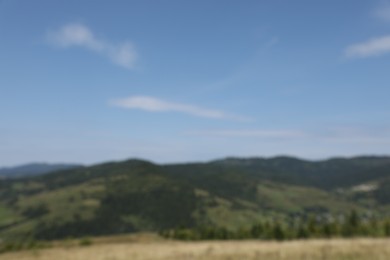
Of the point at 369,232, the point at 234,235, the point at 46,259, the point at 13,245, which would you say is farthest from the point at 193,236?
the point at 46,259

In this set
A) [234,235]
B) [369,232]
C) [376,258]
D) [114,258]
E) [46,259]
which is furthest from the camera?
[234,235]

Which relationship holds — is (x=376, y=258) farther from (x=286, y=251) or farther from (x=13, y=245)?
Result: (x=13, y=245)

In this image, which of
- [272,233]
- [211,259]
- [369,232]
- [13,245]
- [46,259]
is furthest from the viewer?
[272,233]

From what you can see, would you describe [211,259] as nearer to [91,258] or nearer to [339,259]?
[339,259]

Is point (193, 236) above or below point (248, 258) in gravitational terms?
below

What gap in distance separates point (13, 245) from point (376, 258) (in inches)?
3112

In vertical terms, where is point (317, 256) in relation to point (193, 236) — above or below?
above

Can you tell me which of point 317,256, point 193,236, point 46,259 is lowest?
point 193,236

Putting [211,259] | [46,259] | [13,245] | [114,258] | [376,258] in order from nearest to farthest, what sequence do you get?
[376,258], [211,259], [114,258], [46,259], [13,245]

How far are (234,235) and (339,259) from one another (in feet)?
399

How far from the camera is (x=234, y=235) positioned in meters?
141

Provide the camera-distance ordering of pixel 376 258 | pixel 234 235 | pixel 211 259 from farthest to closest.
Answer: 1. pixel 234 235
2. pixel 211 259
3. pixel 376 258

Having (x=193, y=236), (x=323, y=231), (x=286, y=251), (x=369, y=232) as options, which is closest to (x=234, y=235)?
(x=193, y=236)

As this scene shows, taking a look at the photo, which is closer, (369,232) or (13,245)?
(13,245)
